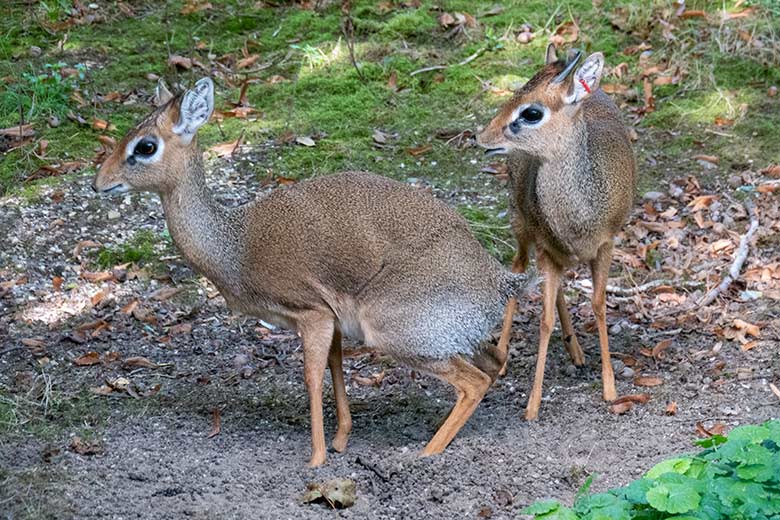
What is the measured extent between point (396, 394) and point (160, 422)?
1.26 metres

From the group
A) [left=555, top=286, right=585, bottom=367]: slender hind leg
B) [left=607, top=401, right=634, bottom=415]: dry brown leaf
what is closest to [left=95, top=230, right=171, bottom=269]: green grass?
[left=555, top=286, right=585, bottom=367]: slender hind leg

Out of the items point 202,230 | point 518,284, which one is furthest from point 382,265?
point 202,230

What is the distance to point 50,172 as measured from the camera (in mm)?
7887

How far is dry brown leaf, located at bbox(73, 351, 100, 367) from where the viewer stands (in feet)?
20.2

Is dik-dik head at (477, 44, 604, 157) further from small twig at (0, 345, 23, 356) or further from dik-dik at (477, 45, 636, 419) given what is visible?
Result: small twig at (0, 345, 23, 356)

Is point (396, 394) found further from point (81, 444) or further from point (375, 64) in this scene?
point (375, 64)

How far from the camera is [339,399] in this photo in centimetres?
564

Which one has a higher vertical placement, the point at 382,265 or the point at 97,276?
the point at 382,265

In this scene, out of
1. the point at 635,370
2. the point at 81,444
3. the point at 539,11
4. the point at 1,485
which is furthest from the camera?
the point at 539,11

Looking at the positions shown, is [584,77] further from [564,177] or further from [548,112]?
[564,177]

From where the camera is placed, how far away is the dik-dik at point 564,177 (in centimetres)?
567

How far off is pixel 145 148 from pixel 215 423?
141cm

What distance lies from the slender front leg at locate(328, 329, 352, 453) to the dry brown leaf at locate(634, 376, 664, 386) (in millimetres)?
1523

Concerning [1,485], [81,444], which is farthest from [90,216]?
[1,485]
